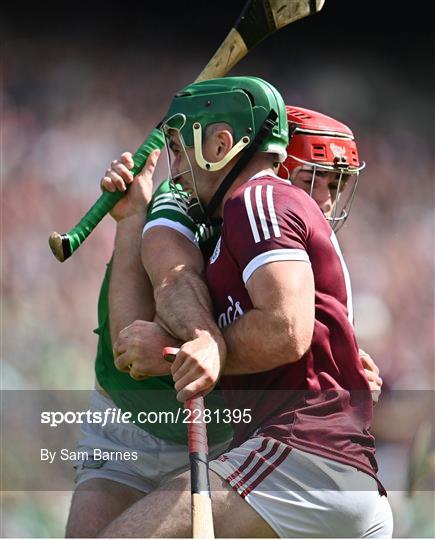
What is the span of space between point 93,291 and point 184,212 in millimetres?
2886

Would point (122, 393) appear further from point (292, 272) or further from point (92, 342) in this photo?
point (92, 342)

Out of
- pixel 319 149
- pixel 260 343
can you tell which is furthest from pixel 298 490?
pixel 319 149

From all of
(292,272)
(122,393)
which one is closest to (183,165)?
(292,272)

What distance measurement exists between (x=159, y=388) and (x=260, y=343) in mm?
839

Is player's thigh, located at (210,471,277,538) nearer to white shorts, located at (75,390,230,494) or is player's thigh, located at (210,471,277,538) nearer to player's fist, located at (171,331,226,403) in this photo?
player's fist, located at (171,331,226,403)

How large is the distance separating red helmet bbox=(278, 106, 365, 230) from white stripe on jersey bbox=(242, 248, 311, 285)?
1124 millimetres

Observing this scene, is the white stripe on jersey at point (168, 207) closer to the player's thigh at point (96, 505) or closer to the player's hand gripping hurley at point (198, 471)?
the player's hand gripping hurley at point (198, 471)

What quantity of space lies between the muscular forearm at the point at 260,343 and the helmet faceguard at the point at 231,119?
0.45 meters

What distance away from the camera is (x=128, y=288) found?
2.54 meters

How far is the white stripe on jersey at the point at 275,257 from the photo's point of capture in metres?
1.99

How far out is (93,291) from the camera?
211 inches

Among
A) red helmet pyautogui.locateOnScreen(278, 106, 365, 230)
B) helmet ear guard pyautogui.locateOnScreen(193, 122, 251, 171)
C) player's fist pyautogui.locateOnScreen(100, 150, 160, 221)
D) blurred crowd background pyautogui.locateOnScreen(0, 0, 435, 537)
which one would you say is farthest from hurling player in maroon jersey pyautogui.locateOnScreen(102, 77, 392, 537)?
blurred crowd background pyautogui.locateOnScreen(0, 0, 435, 537)

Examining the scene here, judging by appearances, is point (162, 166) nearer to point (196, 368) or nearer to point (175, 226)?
point (175, 226)

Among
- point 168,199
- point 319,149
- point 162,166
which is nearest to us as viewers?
point 168,199
